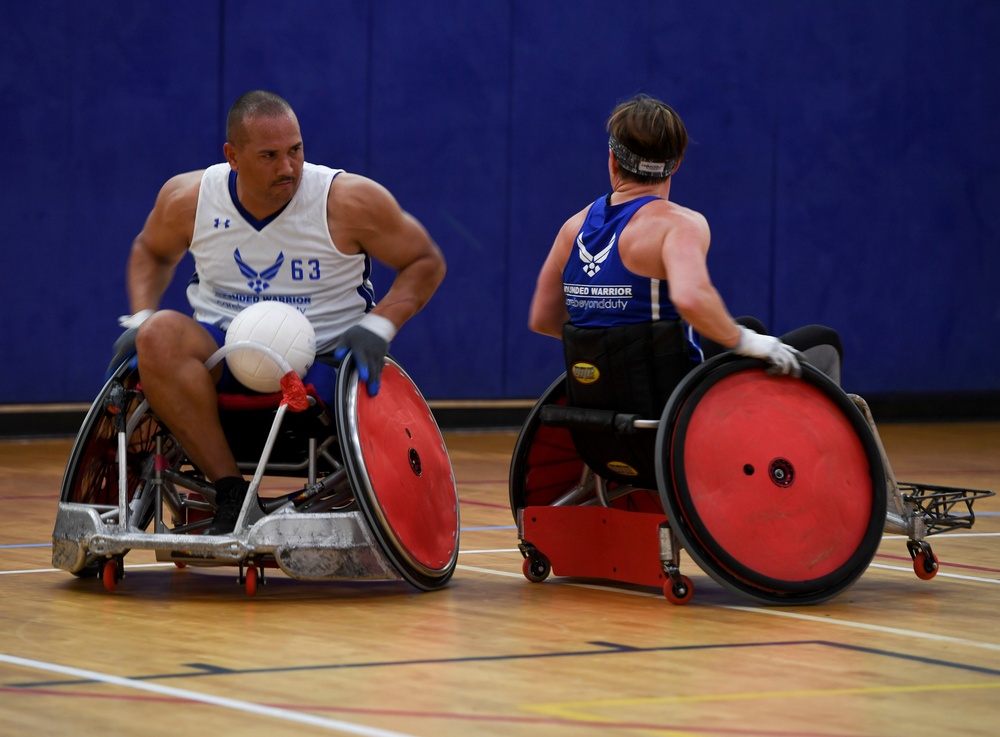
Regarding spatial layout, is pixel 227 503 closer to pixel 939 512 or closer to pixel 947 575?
pixel 939 512

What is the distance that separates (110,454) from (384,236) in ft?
3.39

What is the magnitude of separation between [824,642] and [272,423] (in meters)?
1.74

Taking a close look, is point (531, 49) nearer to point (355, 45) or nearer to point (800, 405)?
point (355, 45)

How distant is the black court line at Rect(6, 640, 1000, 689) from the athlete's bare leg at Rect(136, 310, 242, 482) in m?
1.22

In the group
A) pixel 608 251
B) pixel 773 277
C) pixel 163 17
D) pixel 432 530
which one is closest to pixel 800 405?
pixel 608 251

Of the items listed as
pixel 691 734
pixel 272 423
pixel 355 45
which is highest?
pixel 355 45

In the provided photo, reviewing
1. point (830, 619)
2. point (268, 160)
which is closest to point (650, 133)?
point (268, 160)

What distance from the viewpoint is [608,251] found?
4.96m

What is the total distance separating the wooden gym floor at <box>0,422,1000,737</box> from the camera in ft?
10.9

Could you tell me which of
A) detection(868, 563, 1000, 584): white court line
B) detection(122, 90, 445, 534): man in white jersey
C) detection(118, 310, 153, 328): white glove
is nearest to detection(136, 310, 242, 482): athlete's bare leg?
detection(122, 90, 445, 534): man in white jersey

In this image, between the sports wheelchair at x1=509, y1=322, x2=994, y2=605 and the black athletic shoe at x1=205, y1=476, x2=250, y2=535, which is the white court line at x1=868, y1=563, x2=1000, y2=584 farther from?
the black athletic shoe at x1=205, y1=476, x2=250, y2=535

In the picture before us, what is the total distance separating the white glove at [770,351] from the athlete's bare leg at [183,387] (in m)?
1.46

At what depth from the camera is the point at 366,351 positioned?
502cm

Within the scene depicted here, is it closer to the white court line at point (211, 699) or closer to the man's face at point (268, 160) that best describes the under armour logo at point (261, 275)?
the man's face at point (268, 160)
